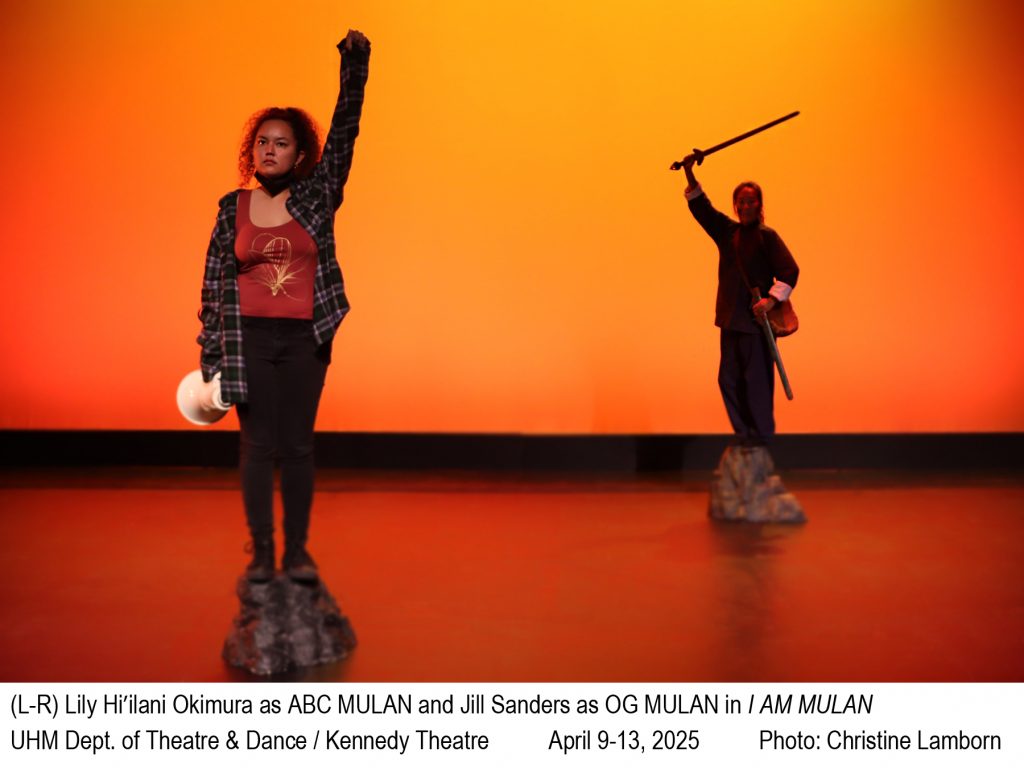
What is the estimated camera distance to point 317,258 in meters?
2.73

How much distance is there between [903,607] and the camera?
3.23 m

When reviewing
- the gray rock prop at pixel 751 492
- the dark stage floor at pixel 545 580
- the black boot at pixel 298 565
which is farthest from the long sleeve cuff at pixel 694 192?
the black boot at pixel 298 565

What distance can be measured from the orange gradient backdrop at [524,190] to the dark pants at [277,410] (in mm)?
2951

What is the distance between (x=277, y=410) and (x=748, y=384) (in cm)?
229

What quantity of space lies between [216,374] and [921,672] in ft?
5.89

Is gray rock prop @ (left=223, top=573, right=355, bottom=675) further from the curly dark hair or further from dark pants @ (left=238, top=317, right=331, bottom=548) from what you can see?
the curly dark hair

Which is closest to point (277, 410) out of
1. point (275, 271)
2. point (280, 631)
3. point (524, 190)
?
point (275, 271)

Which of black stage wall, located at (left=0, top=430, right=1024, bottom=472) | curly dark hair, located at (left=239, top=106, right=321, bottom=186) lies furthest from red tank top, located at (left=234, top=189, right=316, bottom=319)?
black stage wall, located at (left=0, top=430, right=1024, bottom=472)

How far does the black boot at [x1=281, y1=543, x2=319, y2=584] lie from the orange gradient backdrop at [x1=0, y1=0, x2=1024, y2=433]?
2.94 metres

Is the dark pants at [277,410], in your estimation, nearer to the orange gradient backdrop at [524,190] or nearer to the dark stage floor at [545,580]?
the dark stage floor at [545,580]
